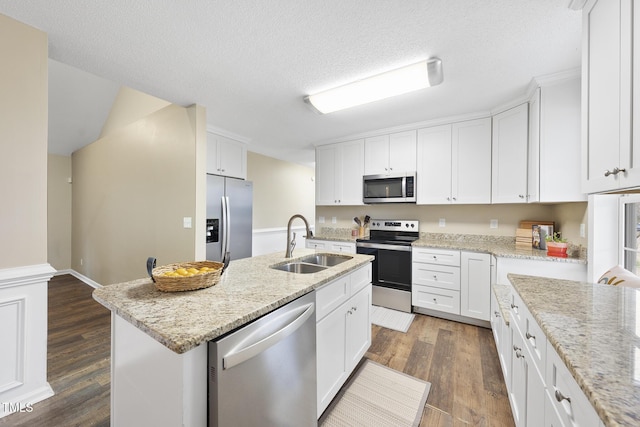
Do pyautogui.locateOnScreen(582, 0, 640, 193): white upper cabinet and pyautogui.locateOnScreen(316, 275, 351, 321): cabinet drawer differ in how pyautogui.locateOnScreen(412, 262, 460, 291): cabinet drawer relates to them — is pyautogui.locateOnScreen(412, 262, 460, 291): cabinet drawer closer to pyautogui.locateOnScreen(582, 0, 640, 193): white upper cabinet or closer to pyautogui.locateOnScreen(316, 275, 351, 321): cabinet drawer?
pyautogui.locateOnScreen(316, 275, 351, 321): cabinet drawer

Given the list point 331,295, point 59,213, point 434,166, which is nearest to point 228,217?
point 331,295

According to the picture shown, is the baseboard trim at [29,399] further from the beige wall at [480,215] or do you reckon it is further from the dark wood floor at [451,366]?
the beige wall at [480,215]

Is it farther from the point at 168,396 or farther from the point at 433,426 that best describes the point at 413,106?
the point at 168,396

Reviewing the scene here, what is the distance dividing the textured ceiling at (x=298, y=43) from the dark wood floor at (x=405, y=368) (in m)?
2.47

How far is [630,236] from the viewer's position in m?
1.81

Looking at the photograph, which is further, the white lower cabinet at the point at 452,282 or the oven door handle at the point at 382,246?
the oven door handle at the point at 382,246

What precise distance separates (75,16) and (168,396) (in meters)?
2.22

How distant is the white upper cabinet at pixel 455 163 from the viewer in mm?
2916

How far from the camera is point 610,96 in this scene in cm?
105

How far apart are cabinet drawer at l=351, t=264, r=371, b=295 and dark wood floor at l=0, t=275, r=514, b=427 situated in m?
0.73

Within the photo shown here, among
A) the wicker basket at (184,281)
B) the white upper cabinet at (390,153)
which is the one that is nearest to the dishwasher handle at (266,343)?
the wicker basket at (184,281)

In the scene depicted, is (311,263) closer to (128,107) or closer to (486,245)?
(486,245)

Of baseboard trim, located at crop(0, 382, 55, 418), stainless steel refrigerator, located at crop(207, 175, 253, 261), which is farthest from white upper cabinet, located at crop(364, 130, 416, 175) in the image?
baseboard trim, located at crop(0, 382, 55, 418)

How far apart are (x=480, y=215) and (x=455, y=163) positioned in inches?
30.4
